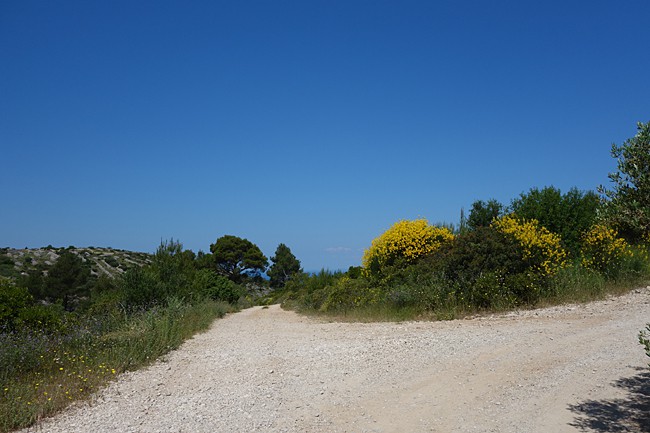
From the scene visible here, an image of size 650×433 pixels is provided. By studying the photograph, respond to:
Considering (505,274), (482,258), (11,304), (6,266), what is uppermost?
(6,266)

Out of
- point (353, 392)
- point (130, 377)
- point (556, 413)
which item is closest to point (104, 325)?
point (130, 377)

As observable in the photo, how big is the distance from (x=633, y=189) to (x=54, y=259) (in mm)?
48473

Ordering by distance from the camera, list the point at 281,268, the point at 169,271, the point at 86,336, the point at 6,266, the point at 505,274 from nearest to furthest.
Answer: the point at 86,336 → the point at 505,274 → the point at 169,271 → the point at 6,266 → the point at 281,268

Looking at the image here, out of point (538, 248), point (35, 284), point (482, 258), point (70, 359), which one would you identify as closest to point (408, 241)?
point (482, 258)

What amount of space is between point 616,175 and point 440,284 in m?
8.93

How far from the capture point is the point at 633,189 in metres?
4.82

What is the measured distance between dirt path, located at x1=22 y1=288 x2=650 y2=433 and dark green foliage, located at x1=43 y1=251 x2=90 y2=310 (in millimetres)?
25329

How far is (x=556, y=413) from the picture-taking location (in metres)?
5.23

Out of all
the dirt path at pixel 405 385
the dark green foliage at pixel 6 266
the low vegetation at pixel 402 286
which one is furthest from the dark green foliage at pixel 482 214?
the dark green foliage at pixel 6 266

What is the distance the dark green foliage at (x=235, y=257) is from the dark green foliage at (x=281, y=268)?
1452 mm

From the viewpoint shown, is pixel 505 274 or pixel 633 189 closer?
pixel 633 189

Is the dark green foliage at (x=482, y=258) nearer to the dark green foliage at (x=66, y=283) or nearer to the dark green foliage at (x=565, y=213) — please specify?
the dark green foliage at (x=565, y=213)

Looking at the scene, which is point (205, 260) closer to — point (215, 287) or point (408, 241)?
point (215, 287)

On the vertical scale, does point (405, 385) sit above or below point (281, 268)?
below
